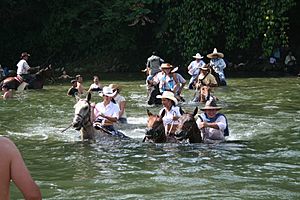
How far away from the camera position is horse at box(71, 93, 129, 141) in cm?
1172

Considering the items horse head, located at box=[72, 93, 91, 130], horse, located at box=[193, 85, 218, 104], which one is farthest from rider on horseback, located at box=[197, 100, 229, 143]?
horse, located at box=[193, 85, 218, 104]

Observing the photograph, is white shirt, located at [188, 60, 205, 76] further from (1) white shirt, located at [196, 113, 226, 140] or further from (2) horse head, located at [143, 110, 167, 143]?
(2) horse head, located at [143, 110, 167, 143]

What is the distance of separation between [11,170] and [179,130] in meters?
7.24

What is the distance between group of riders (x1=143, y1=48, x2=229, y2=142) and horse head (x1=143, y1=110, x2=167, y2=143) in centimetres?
13

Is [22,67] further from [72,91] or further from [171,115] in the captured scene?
[171,115]

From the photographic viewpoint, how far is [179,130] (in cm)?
1142

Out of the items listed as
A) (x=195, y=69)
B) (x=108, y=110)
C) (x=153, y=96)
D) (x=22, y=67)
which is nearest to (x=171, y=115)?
(x=108, y=110)

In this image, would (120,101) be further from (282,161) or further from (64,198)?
(64,198)

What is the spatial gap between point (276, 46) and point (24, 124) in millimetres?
16706

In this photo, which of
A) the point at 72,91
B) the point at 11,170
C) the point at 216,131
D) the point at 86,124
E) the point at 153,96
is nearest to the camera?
the point at 11,170

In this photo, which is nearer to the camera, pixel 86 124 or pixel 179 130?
pixel 179 130

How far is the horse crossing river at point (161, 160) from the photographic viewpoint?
28.1 feet

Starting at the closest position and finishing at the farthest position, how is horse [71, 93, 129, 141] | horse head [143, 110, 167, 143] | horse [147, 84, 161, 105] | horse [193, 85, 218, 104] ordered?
horse head [143, 110, 167, 143]
horse [71, 93, 129, 141]
horse [193, 85, 218, 104]
horse [147, 84, 161, 105]

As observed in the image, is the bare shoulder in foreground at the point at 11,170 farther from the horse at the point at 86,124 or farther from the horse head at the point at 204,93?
the horse head at the point at 204,93
